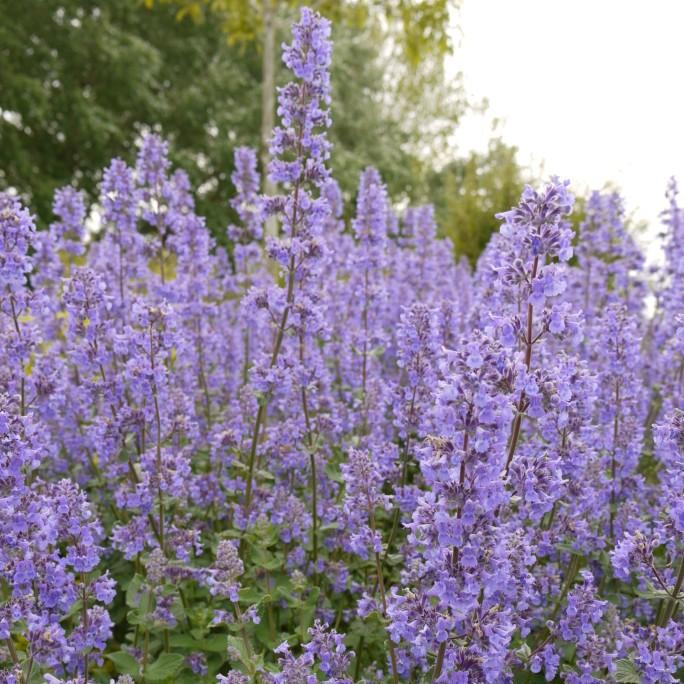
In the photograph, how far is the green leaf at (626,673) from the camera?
2.78 m

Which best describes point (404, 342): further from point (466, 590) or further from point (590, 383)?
point (466, 590)

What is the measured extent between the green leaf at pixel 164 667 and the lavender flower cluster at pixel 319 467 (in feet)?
0.07

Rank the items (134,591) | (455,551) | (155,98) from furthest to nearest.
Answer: (155,98) → (134,591) → (455,551)

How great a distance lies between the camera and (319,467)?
15.2ft

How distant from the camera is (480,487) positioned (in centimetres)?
217

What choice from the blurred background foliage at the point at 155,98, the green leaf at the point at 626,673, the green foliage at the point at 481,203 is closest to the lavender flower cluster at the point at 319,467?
the green leaf at the point at 626,673

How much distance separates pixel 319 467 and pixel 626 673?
7.25 feet

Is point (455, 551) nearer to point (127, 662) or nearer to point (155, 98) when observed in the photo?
point (127, 662)

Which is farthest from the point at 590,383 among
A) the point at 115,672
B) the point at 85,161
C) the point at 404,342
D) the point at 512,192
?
the point at 85,161

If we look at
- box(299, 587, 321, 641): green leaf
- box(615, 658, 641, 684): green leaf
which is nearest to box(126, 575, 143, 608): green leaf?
box(299, 587, 321, 641): green leaf

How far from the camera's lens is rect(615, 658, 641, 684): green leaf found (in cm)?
278

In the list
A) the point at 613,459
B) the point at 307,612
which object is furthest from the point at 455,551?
the point at 613,459

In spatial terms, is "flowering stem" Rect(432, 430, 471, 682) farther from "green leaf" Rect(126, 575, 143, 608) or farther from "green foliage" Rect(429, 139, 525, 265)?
"green foliage" Rect(429, 139, 525, 265)

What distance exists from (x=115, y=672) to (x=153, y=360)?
1870 mm
